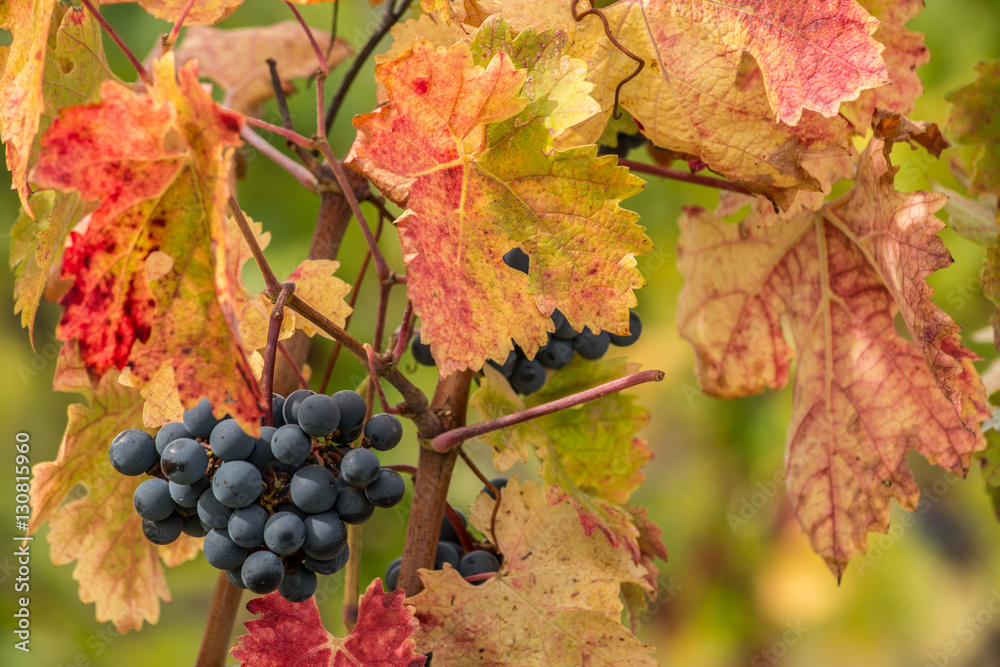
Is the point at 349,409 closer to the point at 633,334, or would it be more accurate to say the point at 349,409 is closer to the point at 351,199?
the point at 351,199

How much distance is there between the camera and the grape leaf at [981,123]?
810 millimetres

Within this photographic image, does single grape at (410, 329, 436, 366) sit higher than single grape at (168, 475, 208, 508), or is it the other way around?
single grape at (168, 475, 208, 508)

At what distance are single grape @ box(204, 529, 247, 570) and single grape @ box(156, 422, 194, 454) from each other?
7cm

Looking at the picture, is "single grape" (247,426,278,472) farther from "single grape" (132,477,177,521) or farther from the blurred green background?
the blurred green background

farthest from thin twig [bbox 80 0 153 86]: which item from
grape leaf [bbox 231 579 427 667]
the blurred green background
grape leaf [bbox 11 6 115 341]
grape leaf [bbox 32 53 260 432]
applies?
the blurred green background

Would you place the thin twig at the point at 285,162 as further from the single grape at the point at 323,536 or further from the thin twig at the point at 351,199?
the single grape at the point at 323,536

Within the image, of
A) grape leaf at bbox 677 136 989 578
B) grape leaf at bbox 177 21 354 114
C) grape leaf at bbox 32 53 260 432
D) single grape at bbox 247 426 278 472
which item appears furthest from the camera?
grape leaf at bbox 177 21 354 114

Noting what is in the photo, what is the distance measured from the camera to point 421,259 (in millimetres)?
456

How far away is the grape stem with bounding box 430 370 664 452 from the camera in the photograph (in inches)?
20.5

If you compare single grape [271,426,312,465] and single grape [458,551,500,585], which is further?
single grape [458,551,500,585]

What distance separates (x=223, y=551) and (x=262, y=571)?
0.03 m

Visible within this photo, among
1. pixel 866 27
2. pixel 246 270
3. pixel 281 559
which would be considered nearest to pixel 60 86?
pixel 281 559

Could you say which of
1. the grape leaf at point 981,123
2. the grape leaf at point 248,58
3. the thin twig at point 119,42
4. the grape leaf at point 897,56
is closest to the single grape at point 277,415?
the thin twig at point 119,42

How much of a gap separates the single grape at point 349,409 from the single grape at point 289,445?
36mm
